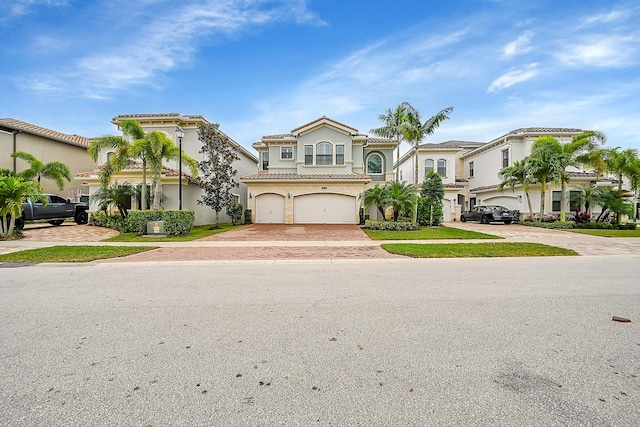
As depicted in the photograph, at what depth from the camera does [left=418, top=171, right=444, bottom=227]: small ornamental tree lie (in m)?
20.9

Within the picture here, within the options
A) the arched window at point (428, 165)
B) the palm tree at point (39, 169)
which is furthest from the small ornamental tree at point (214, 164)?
the arched window at point (428, 165)

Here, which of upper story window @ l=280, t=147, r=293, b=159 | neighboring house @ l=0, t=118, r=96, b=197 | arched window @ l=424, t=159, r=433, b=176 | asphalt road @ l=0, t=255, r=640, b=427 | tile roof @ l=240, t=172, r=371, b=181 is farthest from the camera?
arched window @ l=424, t=159, r=433, b=176

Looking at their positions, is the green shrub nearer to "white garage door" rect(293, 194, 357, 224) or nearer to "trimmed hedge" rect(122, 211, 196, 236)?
"white garage door" rect(293, 194, 357, 224)

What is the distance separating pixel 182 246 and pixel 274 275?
6.86m

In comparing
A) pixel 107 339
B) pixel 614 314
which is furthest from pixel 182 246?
pixel 614 314

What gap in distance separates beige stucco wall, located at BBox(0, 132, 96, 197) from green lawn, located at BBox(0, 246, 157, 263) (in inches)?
697

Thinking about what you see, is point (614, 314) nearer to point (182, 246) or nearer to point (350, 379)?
point (350, 379)

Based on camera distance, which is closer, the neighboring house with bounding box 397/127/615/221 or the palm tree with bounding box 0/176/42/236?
the palm tree with bounding box 0/176/42/236

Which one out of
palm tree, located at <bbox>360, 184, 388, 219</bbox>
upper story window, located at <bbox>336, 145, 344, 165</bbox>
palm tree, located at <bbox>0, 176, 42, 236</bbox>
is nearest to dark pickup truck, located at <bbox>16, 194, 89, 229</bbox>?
palm tree, located at <bbox>0, 176, 42, 236</bbox>

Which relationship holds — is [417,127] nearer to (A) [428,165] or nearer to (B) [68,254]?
(A) [428,165]

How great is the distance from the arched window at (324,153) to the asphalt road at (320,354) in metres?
19.7

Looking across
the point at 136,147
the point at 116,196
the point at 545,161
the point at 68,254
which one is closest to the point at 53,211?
the point at 116,196

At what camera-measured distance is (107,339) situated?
3543mm

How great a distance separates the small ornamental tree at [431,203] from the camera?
20938 mm
